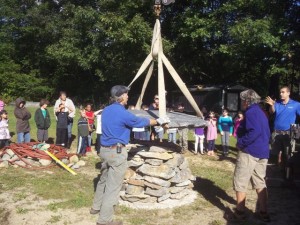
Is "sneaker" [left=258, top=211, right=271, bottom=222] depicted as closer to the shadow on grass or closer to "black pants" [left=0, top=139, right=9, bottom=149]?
the shadow on grass

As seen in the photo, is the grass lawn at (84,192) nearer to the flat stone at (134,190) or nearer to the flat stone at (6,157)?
the flat stone at (134,190)

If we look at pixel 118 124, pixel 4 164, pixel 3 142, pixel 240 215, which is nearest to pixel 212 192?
pixel 240 215

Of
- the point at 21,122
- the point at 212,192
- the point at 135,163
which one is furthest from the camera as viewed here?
the point at 21,122

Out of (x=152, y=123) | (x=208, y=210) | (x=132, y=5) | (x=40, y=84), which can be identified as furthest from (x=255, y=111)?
(x=40, y=84)

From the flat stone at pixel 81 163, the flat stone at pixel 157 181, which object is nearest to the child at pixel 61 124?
the flat stone at pixel 81 163

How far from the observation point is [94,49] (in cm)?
2142

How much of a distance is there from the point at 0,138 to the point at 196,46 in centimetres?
1223

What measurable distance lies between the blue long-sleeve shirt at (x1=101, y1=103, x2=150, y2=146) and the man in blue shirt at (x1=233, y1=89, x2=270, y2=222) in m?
1.40

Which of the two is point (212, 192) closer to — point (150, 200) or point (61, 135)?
point (150, 200)

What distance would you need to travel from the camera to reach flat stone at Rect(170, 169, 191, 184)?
18.7 feet

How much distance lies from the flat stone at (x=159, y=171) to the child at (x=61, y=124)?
5.03 meters

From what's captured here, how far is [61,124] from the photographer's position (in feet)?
32.9

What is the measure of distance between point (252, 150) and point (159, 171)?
5.08 ft

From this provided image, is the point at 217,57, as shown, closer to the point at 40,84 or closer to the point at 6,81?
the point at 40,84
